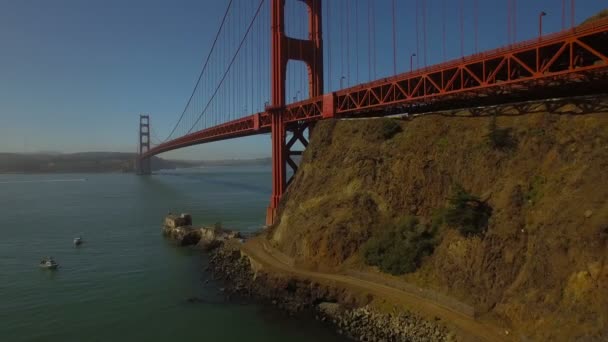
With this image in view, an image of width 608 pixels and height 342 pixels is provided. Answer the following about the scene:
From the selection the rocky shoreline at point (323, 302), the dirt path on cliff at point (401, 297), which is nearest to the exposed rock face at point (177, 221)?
the rocky shoreline at point (323, 302)

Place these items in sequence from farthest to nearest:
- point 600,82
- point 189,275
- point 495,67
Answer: point 189,275 → point 495,67 → point 600,82

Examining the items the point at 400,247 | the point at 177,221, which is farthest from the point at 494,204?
the point at 177,221

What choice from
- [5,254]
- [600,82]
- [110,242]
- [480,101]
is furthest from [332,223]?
[5,254]

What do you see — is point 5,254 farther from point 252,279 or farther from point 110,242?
point 252,279

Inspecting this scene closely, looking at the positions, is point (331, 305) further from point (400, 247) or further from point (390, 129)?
point (390, 129)

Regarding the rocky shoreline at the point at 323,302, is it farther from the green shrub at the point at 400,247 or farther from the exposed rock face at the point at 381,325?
the green shrub at the point at 400,247

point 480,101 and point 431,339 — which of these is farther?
point 480,101
